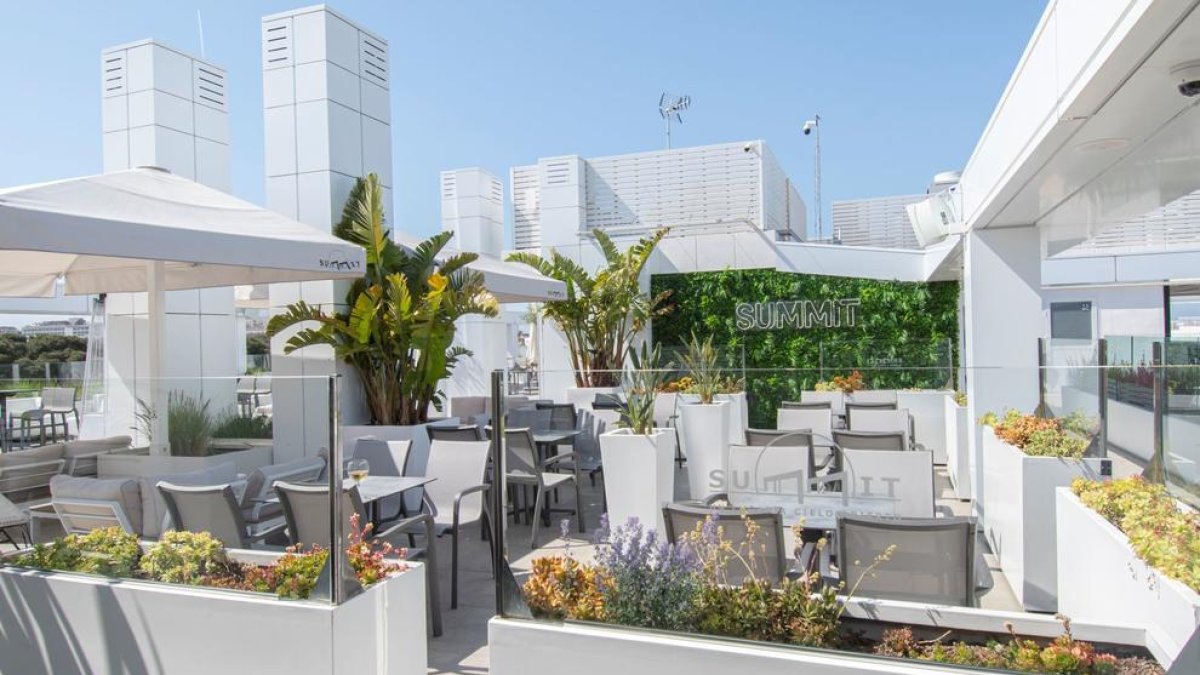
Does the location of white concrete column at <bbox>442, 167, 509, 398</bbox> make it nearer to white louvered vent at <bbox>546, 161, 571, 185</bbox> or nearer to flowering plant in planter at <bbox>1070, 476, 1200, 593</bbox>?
white louvered vent at <bbox>546, 161, 571, 185</bbox>

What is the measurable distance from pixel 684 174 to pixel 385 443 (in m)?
12.7

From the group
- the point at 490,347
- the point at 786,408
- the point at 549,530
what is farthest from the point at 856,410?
the point at 490,347

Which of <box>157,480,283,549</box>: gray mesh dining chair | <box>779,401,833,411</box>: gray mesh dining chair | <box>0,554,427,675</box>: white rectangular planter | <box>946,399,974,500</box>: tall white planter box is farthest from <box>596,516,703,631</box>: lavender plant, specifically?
<box>779,401,833,411</box>: gray mesh dining chair

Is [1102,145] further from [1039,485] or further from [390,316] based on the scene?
[390,316]

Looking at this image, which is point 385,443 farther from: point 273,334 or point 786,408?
point 786,408

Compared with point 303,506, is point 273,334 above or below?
above

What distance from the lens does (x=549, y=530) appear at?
6.50 m

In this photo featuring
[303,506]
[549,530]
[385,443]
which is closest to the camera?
[303,506]

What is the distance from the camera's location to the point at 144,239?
4.82 meters

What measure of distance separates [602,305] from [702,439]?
19.3 feet

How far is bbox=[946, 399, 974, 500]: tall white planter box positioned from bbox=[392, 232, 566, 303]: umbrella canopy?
4670 millimetres

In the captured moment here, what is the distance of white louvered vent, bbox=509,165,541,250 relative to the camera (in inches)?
764

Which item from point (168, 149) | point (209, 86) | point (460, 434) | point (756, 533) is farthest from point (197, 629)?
point (209, 86)

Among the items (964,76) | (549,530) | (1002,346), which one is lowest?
(549,530)
